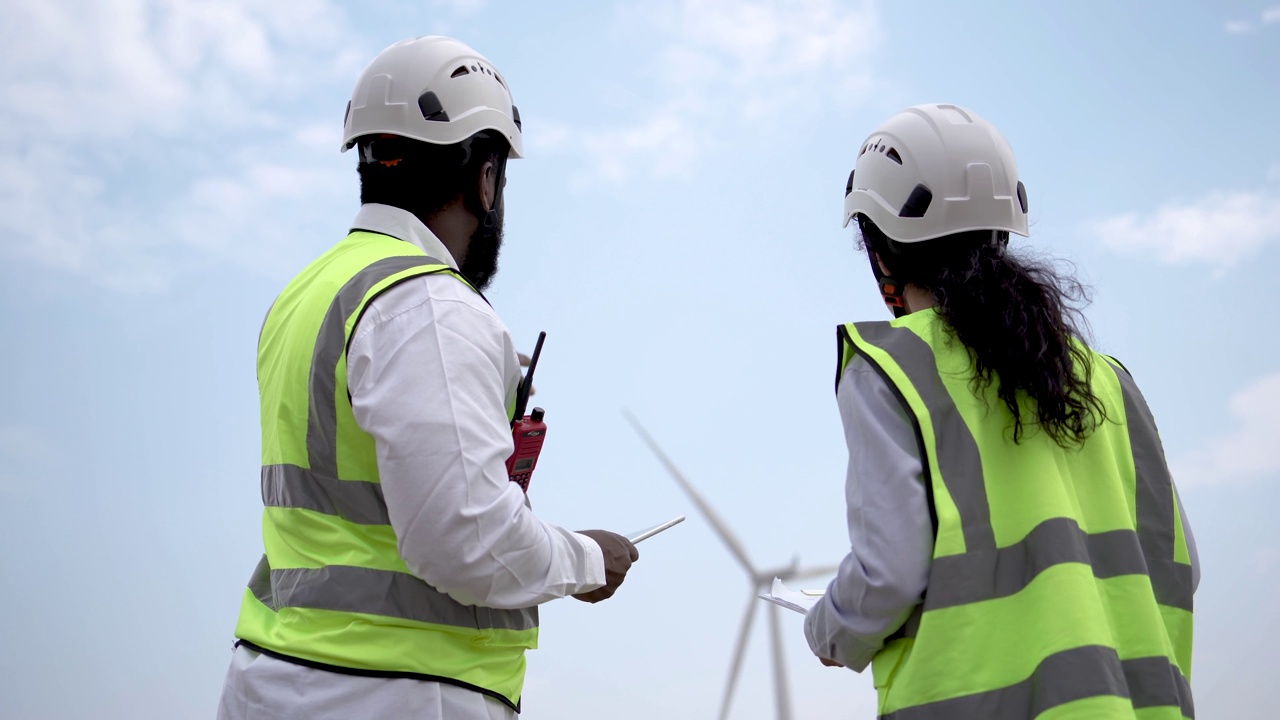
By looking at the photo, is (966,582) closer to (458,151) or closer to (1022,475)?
(1022,475)

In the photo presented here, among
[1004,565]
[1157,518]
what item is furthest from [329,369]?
[1157,518]

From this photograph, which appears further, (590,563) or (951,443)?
(590,563)

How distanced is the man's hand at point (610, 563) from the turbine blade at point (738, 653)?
6.97 metres

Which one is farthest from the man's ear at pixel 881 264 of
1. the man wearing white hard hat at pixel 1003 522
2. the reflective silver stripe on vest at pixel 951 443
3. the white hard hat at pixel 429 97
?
the white hard hat at pixel 429 97

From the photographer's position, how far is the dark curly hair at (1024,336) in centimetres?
404

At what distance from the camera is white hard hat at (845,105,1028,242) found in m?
4.77

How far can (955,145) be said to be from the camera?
16.3ft

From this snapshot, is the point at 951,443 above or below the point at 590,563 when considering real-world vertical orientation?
above

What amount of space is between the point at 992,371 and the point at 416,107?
2.75 metres

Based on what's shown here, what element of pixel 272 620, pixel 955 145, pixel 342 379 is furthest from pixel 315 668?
pixel 955 145

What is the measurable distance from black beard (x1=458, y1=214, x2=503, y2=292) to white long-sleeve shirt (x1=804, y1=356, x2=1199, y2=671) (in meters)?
1.85

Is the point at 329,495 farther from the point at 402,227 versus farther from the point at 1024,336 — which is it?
the point at 1024,336

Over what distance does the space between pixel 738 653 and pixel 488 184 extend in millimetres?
7690

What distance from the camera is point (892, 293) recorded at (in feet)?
16.0
